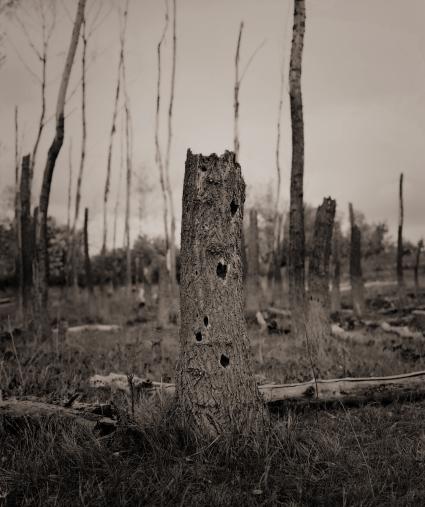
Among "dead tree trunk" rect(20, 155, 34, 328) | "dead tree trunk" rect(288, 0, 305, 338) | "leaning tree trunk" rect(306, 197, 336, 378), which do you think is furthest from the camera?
"dead tree trunk" rect(20, 155, 34, 328)

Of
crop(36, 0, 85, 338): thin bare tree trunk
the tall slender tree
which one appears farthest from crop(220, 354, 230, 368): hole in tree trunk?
crop(36, 0, 85, 338): thin bare tree trunk

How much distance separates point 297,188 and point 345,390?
466 cm

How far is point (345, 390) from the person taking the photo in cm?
377

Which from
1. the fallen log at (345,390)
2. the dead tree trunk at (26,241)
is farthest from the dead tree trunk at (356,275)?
the fallen log at (345,390)

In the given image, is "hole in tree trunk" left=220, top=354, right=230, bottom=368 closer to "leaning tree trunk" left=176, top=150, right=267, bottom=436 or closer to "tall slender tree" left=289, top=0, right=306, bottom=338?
"leaning tree trunk" left=176, top=150, right=267, bottom=436

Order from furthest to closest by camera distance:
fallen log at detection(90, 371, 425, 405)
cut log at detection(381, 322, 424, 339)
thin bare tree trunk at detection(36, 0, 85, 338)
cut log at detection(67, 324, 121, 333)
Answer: cut log at detection(67, 324, 121, 333), cut log at detection(381, 322, 424, 339), thin bare tree trunk at detection(36, 0, 85, 338), fallen log at detection(90, 371, 425, 405)

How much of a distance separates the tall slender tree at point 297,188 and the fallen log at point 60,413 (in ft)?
15.7

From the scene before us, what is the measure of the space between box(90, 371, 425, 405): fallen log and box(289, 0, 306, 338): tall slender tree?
3.30 m

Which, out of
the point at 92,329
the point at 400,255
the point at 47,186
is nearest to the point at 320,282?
the point at 47,186

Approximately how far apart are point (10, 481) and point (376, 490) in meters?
1.99

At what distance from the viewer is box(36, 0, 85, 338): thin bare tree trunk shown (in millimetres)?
8289

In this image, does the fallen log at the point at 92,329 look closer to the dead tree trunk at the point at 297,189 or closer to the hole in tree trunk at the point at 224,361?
the dead tree trunk at the point at 297,189

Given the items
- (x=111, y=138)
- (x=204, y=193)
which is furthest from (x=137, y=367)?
(x=111, y=138)

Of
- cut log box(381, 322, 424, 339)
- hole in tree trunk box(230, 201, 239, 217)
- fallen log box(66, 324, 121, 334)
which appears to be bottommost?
fallen log box(66, 324, 121, 334)
